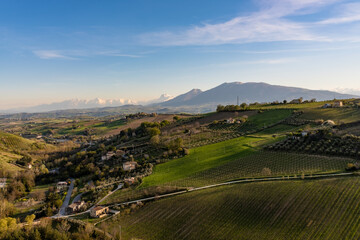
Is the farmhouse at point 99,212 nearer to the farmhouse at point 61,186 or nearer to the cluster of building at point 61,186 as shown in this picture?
the cluster of building at point 61,186

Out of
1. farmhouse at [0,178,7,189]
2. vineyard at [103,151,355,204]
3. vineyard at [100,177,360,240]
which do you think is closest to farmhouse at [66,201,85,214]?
vineyard at [103,151,355,204]

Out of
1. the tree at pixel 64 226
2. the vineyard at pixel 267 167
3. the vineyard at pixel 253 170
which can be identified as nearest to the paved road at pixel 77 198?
the vineyard at pixel 253 170

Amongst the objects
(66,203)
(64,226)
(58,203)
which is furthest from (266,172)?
(66,203)

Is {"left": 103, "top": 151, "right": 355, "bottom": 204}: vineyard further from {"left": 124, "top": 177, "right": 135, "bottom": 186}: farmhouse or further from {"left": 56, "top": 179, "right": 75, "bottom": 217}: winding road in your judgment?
{"left": 56, "top": 179, "right": 75, "bottom": 217}: winding road

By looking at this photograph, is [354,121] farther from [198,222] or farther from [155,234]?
[155,234]

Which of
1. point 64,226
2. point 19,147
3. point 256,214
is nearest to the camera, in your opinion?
point 256,214

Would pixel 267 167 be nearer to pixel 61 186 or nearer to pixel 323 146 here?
pixel 323 146

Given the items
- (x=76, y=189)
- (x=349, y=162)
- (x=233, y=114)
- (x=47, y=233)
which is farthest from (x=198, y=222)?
(x=233, y=114)
